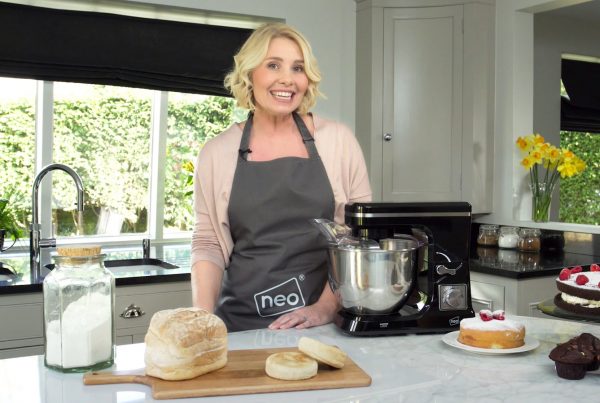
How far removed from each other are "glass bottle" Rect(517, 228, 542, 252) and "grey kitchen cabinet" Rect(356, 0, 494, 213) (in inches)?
10.9

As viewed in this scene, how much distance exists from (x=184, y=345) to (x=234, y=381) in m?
0.11

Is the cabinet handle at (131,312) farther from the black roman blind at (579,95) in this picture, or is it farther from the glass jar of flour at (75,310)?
the black roman blind at (579,95)

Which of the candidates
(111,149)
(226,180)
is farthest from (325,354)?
(111,149)

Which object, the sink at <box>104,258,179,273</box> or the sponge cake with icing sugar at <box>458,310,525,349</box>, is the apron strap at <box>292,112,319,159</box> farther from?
the sink at <box>104,258,179,273</box>

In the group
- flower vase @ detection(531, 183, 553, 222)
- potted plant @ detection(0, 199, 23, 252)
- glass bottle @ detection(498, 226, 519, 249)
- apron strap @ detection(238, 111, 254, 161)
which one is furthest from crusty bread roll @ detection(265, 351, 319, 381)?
flower vase @ detection(531, 183, 553, 222)

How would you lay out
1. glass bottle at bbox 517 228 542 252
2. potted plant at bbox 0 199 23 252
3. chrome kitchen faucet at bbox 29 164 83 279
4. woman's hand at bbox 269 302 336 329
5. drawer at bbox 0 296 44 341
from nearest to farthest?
woman's hand at bbox 269 302 336 329 → drawer at bbox 0 296 44 341 → chrome kitchen faucet at bbox 29 164 83 279 → potted plant at bbox 0 199 23 252 → glass bottle at bbox 517 228 542 252

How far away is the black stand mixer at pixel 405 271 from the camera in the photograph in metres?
1.51

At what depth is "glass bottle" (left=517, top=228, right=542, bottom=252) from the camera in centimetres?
358

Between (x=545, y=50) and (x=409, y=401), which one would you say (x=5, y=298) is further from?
(x=545, y=50)

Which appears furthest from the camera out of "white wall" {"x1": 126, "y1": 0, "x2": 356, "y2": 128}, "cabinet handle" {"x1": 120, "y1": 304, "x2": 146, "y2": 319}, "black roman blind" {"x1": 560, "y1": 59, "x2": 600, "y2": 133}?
"black roman blind" {"x1": 560, "y1": 59, "x2": 600, "y2": 133}

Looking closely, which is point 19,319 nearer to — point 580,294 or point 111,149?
point 111,149

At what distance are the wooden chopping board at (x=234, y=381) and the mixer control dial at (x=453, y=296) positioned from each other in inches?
16.8

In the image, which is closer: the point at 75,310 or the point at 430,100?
the point at 75,310

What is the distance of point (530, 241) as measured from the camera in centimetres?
Result: 359
